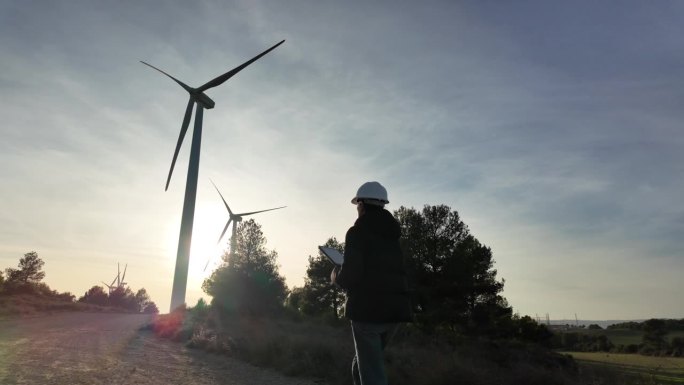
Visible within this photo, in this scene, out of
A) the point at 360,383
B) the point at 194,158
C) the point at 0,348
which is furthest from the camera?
the point at 194,158

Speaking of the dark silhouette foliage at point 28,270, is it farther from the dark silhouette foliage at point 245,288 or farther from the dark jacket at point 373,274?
the dark jacket at point 373,274

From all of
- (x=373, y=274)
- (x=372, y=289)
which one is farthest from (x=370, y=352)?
(x=373, y=274)

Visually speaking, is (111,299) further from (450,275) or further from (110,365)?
A: (110,365)

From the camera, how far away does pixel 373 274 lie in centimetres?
372

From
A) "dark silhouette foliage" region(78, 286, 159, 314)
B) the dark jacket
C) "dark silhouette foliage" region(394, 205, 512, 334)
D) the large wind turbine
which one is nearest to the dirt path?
the dark jacket

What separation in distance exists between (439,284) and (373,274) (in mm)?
30652

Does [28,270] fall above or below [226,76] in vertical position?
below

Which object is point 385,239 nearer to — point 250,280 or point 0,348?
point 0,348

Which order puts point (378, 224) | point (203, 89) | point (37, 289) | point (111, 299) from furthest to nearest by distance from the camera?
point (111, 299)
point (37, 289)
point (203, 89)
point (378, 224)

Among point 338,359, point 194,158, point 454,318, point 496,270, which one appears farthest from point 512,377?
point 496,270

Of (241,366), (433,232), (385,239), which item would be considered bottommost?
(241,366)

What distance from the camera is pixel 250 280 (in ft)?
110

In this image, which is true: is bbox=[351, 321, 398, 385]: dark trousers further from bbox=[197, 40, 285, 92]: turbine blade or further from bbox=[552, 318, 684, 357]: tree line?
bbox=[552, 318, 684, 357]: tree line

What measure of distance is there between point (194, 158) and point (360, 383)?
78.5 ft
